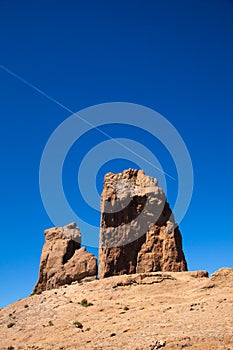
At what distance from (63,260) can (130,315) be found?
2406cm

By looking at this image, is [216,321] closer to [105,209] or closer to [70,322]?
[70,322]

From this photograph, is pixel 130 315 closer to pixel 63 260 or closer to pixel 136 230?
pixel 136 230

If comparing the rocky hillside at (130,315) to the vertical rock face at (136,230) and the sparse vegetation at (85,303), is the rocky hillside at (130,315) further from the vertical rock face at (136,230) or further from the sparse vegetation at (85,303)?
the vertical rock face at (136,230)

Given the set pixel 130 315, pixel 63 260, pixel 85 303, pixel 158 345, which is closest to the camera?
pixel 158 345

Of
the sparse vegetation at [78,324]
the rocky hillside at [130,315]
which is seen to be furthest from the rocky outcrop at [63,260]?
the sparse vegetation at [78,324]

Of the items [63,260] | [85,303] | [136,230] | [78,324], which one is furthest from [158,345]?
[63,260]

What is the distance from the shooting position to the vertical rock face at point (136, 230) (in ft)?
192

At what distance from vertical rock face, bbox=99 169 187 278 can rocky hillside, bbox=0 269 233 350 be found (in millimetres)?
4779

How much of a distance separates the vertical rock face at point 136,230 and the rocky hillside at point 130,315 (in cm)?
478

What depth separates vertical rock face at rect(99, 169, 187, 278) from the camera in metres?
58.6

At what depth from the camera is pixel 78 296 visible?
50.4m

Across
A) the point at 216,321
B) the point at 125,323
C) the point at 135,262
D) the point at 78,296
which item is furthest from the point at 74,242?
the point at 216,321

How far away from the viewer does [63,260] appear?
62.5m

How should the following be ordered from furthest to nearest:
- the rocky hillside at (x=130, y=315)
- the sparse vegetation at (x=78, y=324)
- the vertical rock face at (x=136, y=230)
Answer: the vertical rock face at (x=136, y=230), the sparse vegetation at (x=78, y=324), the rocky hillside at (x=130, y=315)
